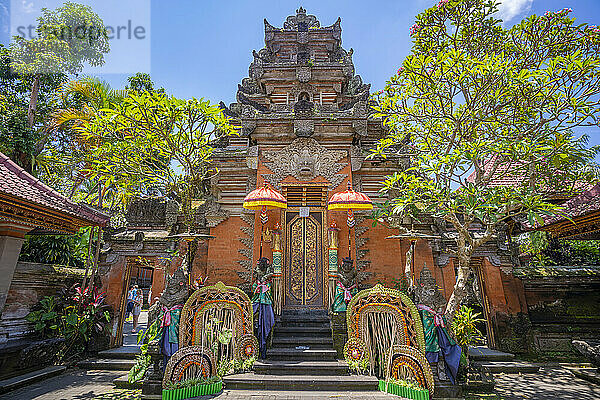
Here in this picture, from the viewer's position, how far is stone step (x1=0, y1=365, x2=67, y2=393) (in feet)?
21.6

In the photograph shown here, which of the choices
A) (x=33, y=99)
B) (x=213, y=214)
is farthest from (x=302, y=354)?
(x=33, y=99)

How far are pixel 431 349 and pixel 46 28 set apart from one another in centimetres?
2107

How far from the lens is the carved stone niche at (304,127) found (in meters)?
9.83

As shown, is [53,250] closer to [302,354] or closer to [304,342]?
[304,342]

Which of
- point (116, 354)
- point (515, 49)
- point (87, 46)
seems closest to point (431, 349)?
point (515, 49)

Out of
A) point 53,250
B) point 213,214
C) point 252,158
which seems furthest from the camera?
point 53,250

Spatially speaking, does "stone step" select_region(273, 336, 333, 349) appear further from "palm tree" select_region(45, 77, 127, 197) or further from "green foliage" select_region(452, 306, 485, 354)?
"palm tree" select_region(45, 77, 127, 197)

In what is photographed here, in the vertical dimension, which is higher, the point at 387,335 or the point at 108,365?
the point at 387,335

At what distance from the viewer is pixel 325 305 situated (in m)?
8.83

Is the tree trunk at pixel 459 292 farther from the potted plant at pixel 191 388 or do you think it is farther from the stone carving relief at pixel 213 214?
the stone carving relief at pixel 213 214

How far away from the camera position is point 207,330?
21.6ft

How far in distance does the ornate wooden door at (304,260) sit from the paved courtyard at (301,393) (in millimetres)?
3155

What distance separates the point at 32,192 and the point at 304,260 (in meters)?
6.49

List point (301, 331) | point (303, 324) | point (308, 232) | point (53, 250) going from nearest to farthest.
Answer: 1. point (301, 331)
2. point (303, 324)
3. point (308, 232)
4. point (53, 250)
